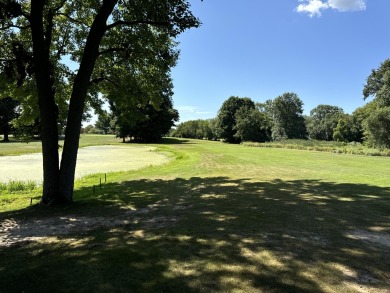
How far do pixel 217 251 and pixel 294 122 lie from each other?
108m

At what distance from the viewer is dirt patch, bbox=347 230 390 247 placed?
235 inches

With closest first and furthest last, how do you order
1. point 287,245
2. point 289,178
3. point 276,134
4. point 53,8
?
point 287,245, point 53,8, point 289,178, point 276,134

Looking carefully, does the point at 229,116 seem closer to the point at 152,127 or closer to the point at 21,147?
the point at 152,127

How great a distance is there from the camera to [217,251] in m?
5.35

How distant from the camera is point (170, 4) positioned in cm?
991

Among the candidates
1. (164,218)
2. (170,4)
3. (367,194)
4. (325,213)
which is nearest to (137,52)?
(170,4)

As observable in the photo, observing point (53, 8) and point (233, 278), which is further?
point (53, 8)

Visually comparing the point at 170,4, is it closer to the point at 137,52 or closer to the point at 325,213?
the point at 137,52

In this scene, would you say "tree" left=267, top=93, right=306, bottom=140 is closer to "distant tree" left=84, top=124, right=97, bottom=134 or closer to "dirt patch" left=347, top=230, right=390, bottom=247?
"distant tree" left=84, top=124, right=97, bottom=134

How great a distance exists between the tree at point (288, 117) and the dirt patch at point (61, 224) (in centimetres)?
10292

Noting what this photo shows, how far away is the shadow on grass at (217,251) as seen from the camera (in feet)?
14.0

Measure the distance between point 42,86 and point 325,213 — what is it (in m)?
9.17

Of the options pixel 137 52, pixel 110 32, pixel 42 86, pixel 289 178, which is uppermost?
pixel 110 32

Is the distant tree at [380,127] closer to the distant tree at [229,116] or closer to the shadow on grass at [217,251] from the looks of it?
the shadow on grass at [217,251]
